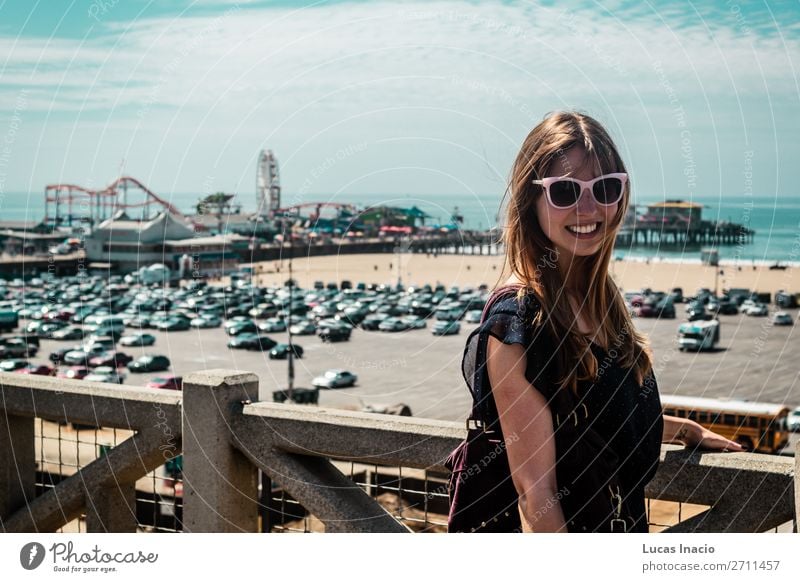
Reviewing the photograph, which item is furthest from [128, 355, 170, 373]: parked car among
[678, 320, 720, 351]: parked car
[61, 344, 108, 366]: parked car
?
[678, 320, 720, 351]: parked car

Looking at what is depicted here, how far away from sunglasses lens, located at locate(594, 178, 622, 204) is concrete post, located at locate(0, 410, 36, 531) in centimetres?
359

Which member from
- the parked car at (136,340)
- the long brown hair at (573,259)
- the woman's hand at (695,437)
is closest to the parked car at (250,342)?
the parked car at (136,340)

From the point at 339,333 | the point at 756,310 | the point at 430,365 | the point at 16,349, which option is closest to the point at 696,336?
the point at 430,365

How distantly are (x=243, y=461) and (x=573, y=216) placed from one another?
221 cm

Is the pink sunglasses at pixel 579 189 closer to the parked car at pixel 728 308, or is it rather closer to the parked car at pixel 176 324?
the parked car at pixel 176 324

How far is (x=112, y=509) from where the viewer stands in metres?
4.72

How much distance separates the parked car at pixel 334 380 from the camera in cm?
4272

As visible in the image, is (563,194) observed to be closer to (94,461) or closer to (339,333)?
(94,461)

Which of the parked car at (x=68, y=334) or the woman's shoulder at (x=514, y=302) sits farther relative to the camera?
the parked car at (x=68, y=334)

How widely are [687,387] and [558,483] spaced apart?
4286 cm

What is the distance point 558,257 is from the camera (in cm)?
257
